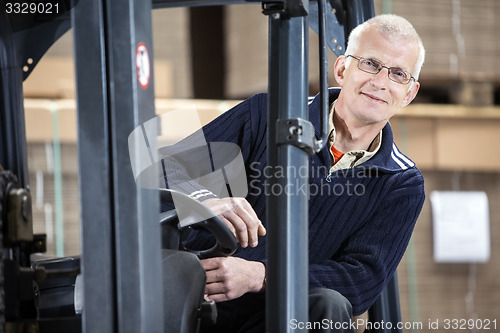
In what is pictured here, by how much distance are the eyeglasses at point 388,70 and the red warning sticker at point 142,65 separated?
0.89m

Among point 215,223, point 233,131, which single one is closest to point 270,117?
point 215,223

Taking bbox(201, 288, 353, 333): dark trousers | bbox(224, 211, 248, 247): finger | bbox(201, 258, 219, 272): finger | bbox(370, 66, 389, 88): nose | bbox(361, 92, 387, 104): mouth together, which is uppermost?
bbox(370, 66, 389, 88): nose

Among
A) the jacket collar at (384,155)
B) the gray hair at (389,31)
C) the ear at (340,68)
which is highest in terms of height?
the gray hair at (389,31)

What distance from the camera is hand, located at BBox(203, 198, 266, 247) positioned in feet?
5.87

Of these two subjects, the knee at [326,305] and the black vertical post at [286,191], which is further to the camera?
the knee at [326,305]

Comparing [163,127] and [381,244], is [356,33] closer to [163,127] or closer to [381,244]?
[381,244]

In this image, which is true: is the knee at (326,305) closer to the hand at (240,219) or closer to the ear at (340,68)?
the hand at (240,219)

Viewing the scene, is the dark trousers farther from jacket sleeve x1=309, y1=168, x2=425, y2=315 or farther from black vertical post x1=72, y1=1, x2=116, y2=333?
black vertical post x1=72, y1=1, x2=116, y2=333

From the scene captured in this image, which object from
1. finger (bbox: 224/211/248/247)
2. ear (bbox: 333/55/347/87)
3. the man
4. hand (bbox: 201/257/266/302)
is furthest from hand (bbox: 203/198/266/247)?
ear (bbox: 333/55/347/87)

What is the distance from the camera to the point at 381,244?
2.09 meters

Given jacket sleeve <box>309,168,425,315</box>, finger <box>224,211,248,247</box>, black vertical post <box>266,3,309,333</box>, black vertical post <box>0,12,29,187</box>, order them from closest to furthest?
black vertical post <box>266,3,309,333</box>, finger <box>224,211,248,247</box>, jacket sleeve <box>309,168,425,315</box>, black vertical post <box>0,12,29,187</box>

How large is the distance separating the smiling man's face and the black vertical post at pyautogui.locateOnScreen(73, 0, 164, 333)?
92 centimetres

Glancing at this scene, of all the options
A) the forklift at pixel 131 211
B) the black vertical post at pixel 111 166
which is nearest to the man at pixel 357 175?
the forklift at pixel 131 211

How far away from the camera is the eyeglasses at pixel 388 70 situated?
2.06 metres
